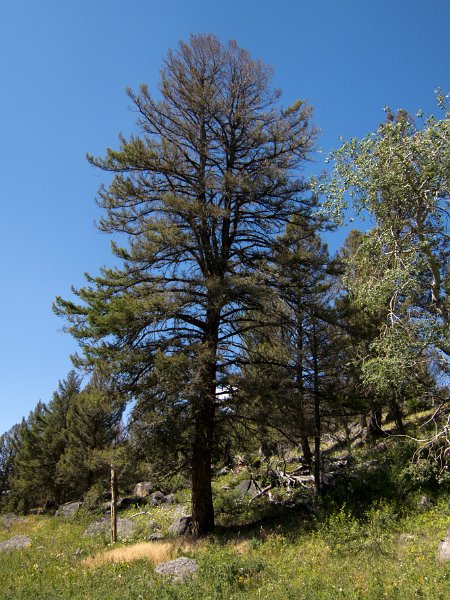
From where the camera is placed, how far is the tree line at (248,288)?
945cm

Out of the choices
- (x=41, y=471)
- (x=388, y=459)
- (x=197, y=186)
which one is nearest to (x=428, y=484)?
(x=388, y=459)

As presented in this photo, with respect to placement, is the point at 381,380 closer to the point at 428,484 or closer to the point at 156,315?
the point at 428,484

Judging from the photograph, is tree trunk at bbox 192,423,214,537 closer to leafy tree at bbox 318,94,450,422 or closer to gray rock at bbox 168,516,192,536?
gray rock at bbox 168,516,192,536

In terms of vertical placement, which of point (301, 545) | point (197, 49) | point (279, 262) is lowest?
point (301, 545)

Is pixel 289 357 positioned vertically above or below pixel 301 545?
above

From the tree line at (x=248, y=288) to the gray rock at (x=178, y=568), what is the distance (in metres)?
2.75

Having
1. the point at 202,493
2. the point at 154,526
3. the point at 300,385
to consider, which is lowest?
the point at 154,526

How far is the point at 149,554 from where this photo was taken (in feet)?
34.4

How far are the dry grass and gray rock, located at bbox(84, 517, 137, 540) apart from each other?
4773 millimetres

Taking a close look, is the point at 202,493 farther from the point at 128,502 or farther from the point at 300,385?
the point at 128,502

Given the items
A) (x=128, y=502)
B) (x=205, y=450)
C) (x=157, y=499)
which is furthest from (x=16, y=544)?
(x=205, y=450)

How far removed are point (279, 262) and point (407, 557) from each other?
26.4 feet

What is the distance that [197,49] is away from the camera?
1529 centimetres

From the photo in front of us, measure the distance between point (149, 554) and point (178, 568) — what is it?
2278 millimetres
